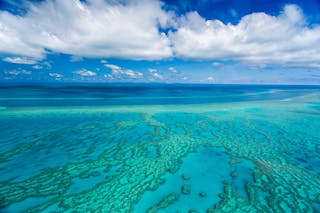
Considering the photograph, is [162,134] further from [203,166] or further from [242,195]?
[242,195]

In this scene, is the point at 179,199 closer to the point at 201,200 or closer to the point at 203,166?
the point at 201,200

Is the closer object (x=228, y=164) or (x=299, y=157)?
(x=228, y=164)

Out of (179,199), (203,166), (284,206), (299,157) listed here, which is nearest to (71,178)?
(179,199)


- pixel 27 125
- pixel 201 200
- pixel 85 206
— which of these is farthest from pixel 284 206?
pixel 27 125

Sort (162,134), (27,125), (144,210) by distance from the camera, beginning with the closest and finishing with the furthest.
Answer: (144,210) < (162,134) < (27,125)

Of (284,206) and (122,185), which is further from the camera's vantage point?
(122,185)

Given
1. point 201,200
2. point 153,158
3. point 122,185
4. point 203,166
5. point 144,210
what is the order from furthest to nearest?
point 153,158
point 203,166
point 122,185
point 201,200
point 144,210

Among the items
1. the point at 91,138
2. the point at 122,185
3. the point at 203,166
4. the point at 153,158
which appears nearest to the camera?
the point at 122,185

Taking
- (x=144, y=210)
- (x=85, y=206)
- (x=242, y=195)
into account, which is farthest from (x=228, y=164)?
(x=85, y=206)

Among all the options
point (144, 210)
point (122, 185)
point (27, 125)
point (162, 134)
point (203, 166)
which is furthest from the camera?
point (27, 125)
